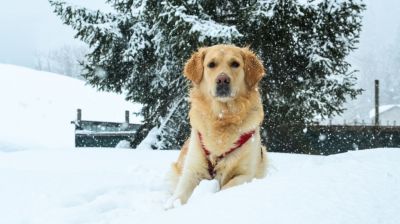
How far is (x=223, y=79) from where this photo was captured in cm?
451

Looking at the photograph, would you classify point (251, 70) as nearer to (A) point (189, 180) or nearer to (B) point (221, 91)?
(B) point (221, 91)

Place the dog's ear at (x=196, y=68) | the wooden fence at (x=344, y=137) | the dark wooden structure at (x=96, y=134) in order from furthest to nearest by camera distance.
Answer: the dark wooden structure at (x=96, y=134) → the wooden fence at (x=344, y=137) → the dog's ear at (x=196, y=68)

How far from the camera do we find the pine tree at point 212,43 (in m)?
10.3

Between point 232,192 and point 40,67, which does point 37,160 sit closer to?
point 232,192

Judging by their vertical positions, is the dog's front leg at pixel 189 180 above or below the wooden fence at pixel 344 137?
above

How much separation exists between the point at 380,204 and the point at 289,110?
9.93 m

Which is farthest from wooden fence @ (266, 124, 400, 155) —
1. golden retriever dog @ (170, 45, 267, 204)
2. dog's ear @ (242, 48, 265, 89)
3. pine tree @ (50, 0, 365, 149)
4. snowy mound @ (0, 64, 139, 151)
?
snowy mound @ (0, 64, 139, 151)

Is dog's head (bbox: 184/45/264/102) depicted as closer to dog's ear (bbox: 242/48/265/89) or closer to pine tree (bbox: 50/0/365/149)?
dog's ear (bbox: 242/48/265/89)

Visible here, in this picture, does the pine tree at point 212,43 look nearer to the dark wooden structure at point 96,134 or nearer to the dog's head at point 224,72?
the dark wooden structure at point 96,134

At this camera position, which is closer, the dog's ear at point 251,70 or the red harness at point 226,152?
the red harness at point 226,152

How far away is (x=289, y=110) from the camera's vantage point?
38.7 feet

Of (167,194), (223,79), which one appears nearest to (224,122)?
(223,79)

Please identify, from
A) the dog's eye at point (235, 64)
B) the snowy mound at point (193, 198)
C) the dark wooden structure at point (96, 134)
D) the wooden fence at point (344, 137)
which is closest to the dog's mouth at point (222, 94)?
the dog's eye at point (235, 64)

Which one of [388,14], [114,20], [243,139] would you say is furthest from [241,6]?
[388,14]
